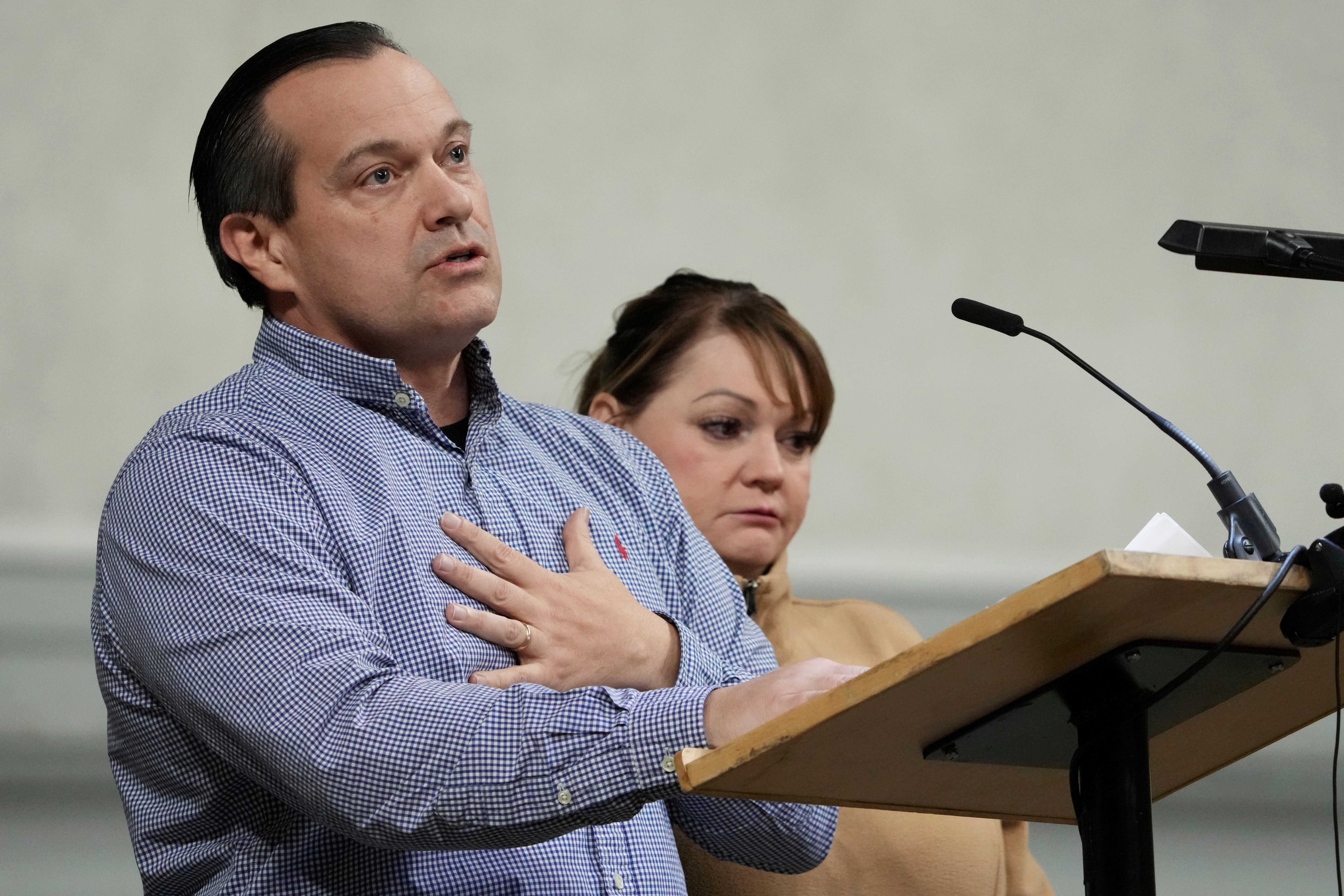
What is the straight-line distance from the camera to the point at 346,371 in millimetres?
1468

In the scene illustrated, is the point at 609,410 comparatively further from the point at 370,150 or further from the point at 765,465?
the point at 370,150

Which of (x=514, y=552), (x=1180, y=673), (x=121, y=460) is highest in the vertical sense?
(x=121, y=460)

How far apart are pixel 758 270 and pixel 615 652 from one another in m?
1.98

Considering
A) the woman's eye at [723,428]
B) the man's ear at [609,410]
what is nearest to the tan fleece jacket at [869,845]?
the woman's eye at [723,428]

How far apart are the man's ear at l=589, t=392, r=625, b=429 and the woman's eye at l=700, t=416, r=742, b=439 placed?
16 cm

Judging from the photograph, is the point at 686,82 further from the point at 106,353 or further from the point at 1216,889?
the point at 1216,889

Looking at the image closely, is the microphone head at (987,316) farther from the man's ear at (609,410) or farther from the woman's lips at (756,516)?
the man's ear at (609,410)

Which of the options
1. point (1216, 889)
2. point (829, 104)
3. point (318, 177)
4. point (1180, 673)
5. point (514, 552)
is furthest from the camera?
point (829, 104)

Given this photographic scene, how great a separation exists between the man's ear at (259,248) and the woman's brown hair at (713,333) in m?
0.79

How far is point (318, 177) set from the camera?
4.96ft

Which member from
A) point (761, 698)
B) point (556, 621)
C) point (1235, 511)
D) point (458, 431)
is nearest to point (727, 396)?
point (458, 431)

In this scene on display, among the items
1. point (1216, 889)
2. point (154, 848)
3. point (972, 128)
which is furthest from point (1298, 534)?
point (154, 848)

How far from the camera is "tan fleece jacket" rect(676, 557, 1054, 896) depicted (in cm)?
186

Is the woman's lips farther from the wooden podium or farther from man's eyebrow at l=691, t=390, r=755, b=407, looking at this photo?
the wooden podium
